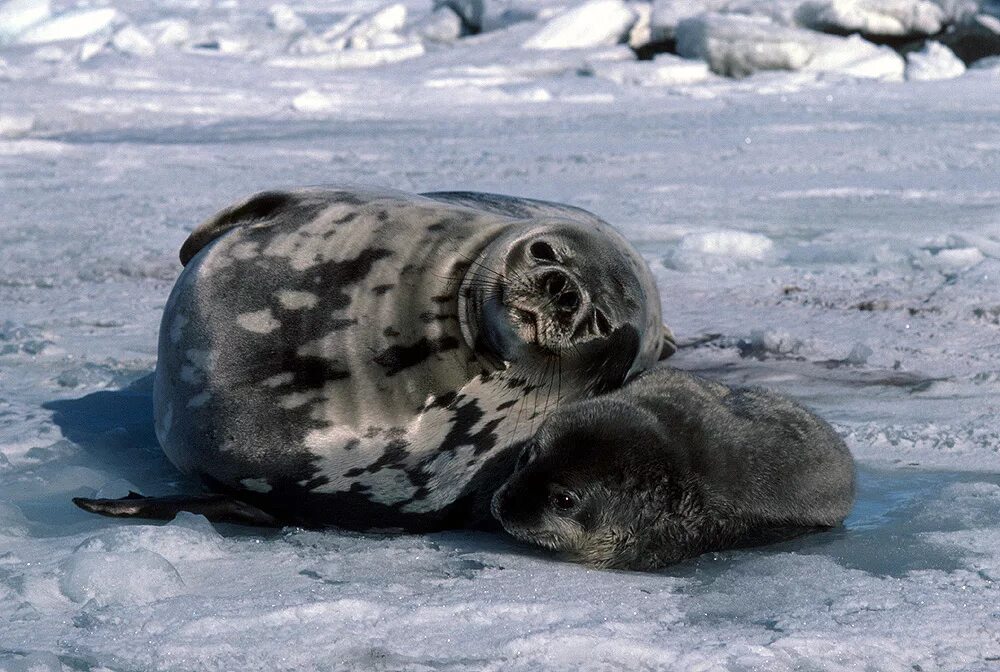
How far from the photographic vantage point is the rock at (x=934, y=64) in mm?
12164

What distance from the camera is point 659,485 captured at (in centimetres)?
207

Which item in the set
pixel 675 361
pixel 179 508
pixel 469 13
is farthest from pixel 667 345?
pixel 469 13

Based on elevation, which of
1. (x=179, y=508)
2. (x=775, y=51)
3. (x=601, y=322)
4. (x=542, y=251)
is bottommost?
(x=775, y=51)

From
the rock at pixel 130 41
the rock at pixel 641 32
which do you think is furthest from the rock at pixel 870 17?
the rock at pixel 130 41

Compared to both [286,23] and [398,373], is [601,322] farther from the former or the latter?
[286,23]

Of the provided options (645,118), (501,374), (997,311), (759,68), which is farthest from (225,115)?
(501,374)

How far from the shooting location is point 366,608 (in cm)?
173

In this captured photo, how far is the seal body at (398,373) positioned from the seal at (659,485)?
5.6 inches

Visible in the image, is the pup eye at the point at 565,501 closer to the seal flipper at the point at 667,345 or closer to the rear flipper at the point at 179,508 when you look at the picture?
the rear flipper at the point at 179,508

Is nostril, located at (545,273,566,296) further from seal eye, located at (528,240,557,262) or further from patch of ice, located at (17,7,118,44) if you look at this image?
patch of ice, located at (17,7,118,44)

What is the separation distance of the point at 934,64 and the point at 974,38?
1.47m

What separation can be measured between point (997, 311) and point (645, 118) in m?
6.01

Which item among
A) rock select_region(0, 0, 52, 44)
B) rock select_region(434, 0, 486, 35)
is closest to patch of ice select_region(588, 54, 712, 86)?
rock select_region(434, 0, 486, 35)

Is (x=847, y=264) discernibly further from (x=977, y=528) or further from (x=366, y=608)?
(x=366, y=608)
